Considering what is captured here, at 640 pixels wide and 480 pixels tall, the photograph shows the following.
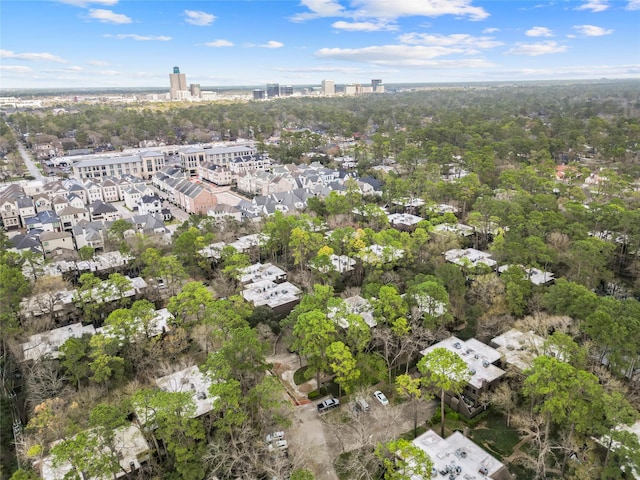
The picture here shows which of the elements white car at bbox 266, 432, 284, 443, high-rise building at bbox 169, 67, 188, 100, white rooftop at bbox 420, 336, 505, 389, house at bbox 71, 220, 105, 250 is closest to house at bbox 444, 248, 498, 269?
white rooftop at bbox 420, 336, 505, 389

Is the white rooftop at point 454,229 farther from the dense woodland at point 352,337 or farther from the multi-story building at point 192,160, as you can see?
the multi-story building at point 192,160

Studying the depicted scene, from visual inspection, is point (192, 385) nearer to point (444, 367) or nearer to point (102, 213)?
point (444, 367)

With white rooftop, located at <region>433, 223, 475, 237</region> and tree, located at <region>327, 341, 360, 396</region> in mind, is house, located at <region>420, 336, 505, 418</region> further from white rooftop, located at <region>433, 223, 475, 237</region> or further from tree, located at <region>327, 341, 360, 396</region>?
white rooftop, located at <region>433, 223, 475, 237</region>

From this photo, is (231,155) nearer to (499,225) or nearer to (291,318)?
(499,225)

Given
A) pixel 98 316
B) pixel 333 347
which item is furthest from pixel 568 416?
pixel 98 316

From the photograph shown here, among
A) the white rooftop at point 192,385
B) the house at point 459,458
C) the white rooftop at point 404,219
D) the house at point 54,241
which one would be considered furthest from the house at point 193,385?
the white rooftop at point 404,219

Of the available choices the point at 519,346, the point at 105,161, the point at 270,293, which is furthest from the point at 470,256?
the point at 105,161
